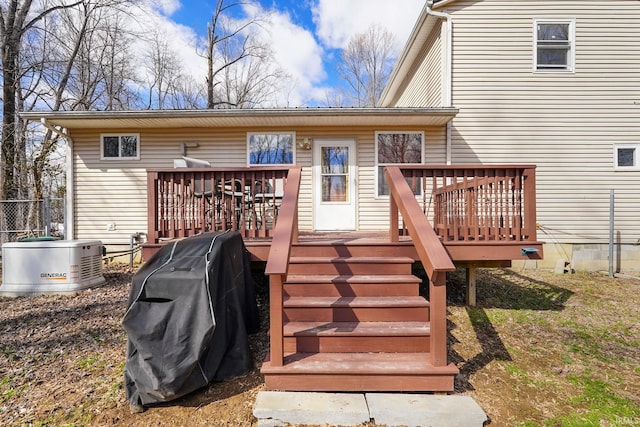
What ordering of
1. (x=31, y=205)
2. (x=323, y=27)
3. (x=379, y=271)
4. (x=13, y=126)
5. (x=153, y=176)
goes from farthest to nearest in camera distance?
(x=323, y=27)
(x=13, y=126)
(x=31, y=205)
(x=153, y=176)
(x=379, y=271)

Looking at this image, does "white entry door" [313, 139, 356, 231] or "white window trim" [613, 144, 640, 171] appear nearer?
"white window trim" [613, 144, 640, 171]

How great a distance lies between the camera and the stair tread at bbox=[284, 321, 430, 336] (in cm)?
261

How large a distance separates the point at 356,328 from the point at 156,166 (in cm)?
573

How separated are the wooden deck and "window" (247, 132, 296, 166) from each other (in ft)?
7.44

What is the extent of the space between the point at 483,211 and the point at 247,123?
4556mm

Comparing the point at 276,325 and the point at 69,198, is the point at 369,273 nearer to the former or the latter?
the point at 276,325

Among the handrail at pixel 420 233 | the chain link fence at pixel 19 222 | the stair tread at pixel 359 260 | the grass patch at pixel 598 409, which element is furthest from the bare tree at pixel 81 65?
the grass patch at pixel 598 409

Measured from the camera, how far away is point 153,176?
3607 millimetres

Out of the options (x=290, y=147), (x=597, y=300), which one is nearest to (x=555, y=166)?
(x=597, y=300)

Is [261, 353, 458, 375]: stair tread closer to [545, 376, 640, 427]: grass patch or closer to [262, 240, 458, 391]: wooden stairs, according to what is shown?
[262, 240, 458, 391]: wooden stairs

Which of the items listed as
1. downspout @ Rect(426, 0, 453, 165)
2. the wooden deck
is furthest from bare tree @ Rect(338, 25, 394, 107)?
the wooden deck

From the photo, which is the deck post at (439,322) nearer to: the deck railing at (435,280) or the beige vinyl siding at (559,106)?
the deck railing at (435,280)

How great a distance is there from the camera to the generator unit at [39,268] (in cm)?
473

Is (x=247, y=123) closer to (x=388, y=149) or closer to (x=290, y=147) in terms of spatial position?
(x=290, y=147)
